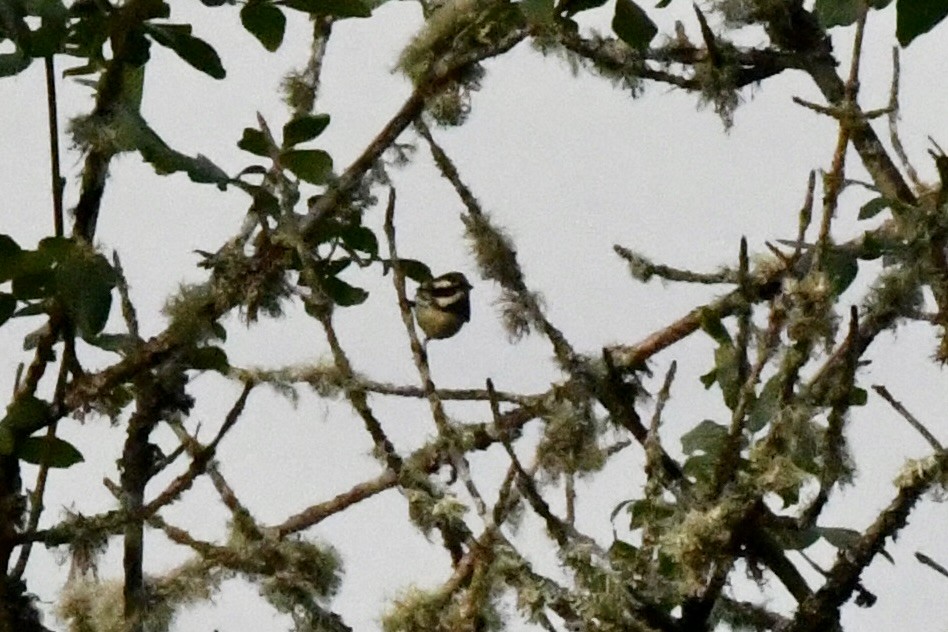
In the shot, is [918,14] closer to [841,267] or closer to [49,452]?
[841,267]

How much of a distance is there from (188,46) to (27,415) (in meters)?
0.28

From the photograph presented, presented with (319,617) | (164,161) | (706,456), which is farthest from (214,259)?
(706,456)

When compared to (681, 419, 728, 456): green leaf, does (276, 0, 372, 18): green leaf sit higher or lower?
higher

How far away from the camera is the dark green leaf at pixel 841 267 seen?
1245 millimetres

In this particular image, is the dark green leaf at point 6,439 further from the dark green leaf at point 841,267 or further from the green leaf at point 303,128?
the dark green leaf at point 841,267

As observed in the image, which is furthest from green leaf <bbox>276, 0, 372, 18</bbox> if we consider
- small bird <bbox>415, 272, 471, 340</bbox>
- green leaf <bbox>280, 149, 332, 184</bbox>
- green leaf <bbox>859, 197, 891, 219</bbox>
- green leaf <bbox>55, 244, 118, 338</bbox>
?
small bird <bbox>415, 272, 471, 340</bbox>

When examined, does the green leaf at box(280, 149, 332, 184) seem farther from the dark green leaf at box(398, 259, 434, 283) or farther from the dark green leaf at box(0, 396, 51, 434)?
the dark green leaf at box(0, 396, 51, 434)

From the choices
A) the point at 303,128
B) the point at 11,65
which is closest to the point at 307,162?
the point at 303,128

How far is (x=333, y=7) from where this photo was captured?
1.19 meters

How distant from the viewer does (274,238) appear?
131 centimetres

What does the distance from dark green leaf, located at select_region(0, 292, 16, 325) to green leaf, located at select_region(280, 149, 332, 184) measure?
0.23 meters

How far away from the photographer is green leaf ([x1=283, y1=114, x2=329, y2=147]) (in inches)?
49.1

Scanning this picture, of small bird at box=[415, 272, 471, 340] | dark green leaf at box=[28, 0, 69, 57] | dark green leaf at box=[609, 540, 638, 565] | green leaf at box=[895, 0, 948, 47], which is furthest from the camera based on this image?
small bird at box=[415, 272, 471, 340]

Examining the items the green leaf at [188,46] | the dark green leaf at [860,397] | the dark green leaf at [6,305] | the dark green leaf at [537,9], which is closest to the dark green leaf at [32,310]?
the dark green leaf at [6,305]
